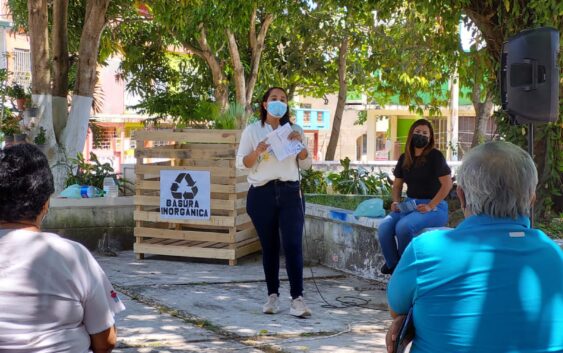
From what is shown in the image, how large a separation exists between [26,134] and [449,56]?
586 centimetres

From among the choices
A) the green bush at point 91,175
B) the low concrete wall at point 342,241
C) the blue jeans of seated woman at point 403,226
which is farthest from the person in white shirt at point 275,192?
the green bush at point 91,175

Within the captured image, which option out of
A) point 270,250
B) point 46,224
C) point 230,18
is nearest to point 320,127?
point 230,18

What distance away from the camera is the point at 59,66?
12391 mm

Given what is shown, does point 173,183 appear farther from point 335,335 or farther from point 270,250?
point 335,335

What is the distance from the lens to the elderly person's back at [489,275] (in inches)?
104

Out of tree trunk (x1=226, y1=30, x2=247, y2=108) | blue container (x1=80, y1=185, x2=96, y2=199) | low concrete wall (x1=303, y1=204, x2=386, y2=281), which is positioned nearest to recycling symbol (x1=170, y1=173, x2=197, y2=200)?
low concrete wall (x1=303, y1=204, x2=386, y2=281)

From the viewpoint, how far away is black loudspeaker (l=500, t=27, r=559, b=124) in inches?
259

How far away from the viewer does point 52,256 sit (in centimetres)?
277

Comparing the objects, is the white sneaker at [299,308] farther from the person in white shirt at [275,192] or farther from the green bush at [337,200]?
the green bush at [337,200]

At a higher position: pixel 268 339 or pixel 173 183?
pixel 173 183

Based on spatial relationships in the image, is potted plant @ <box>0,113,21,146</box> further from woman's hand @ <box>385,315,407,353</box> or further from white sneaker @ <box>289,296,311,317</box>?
woman's hand @ <box>385,315,407,353</box>

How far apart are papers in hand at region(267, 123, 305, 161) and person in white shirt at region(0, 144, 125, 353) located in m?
3.70

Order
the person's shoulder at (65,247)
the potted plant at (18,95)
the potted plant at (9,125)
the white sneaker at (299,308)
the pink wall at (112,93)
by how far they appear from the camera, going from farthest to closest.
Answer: the pink wall at (112,93)
the potted plant at (9,125)
the potted plant at (18,95)
the white sneaker at (299,308)
the person's shoulder at (65,247)

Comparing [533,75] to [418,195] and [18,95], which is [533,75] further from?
[18,95]
